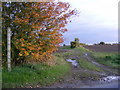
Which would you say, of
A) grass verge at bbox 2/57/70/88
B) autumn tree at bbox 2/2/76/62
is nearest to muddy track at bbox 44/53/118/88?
grass verge at bbox 2/57/70/88

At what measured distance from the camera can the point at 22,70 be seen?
6410 mm

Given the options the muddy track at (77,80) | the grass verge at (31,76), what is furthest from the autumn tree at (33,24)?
the muddy track at (77,80)

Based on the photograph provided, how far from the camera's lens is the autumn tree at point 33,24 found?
21.0 ft

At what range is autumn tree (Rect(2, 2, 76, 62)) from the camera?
6.39 m

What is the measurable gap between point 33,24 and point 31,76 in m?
2.22

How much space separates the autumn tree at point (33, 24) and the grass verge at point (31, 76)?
64 centimetres

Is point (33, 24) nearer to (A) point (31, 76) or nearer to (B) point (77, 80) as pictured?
(A) point (31, 76)

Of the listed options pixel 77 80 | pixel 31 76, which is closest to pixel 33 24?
pixel 31 76

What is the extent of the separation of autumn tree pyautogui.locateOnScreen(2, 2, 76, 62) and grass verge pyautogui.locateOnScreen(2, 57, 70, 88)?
0.64 m

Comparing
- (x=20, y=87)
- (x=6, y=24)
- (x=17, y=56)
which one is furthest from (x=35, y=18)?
(x=20, y=87)

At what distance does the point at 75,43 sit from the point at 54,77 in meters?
13.1

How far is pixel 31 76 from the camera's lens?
20.2ft

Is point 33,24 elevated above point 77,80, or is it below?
above

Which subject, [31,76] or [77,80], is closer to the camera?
[31,76]
